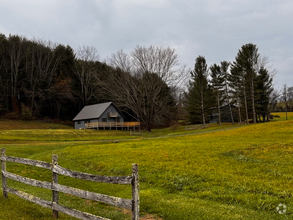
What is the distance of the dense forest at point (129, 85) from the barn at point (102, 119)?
9.31 feet

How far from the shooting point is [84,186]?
11562 mm

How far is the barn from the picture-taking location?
2280 inches

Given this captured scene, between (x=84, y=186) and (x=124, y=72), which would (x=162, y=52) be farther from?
(x=84, y=186)

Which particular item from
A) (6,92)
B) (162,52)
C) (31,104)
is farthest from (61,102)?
(162,52)

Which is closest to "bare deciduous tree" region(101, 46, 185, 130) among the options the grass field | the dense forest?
the dense forest

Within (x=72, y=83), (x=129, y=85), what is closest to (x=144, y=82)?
(x=129, y=85)

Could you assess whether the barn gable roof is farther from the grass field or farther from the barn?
the grass field

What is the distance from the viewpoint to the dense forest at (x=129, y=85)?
5366 centimetres

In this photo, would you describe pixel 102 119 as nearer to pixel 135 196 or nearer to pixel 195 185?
pixel 195 185

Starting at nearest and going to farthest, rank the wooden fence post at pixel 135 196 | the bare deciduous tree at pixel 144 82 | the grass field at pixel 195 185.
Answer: the wooden fence post at pixel 135 196
the grass field at pixel 195 185
the bare deciduous tree at pixel 144 82

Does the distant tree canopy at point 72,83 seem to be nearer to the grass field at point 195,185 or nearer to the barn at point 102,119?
the barn at point 102,119

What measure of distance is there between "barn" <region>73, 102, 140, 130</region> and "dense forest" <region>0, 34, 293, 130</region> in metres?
2.84

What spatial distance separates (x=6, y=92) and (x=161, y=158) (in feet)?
205

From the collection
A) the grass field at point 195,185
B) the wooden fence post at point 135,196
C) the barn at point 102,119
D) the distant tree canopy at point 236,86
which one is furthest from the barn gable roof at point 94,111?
the wooden fence post at point 135,196
